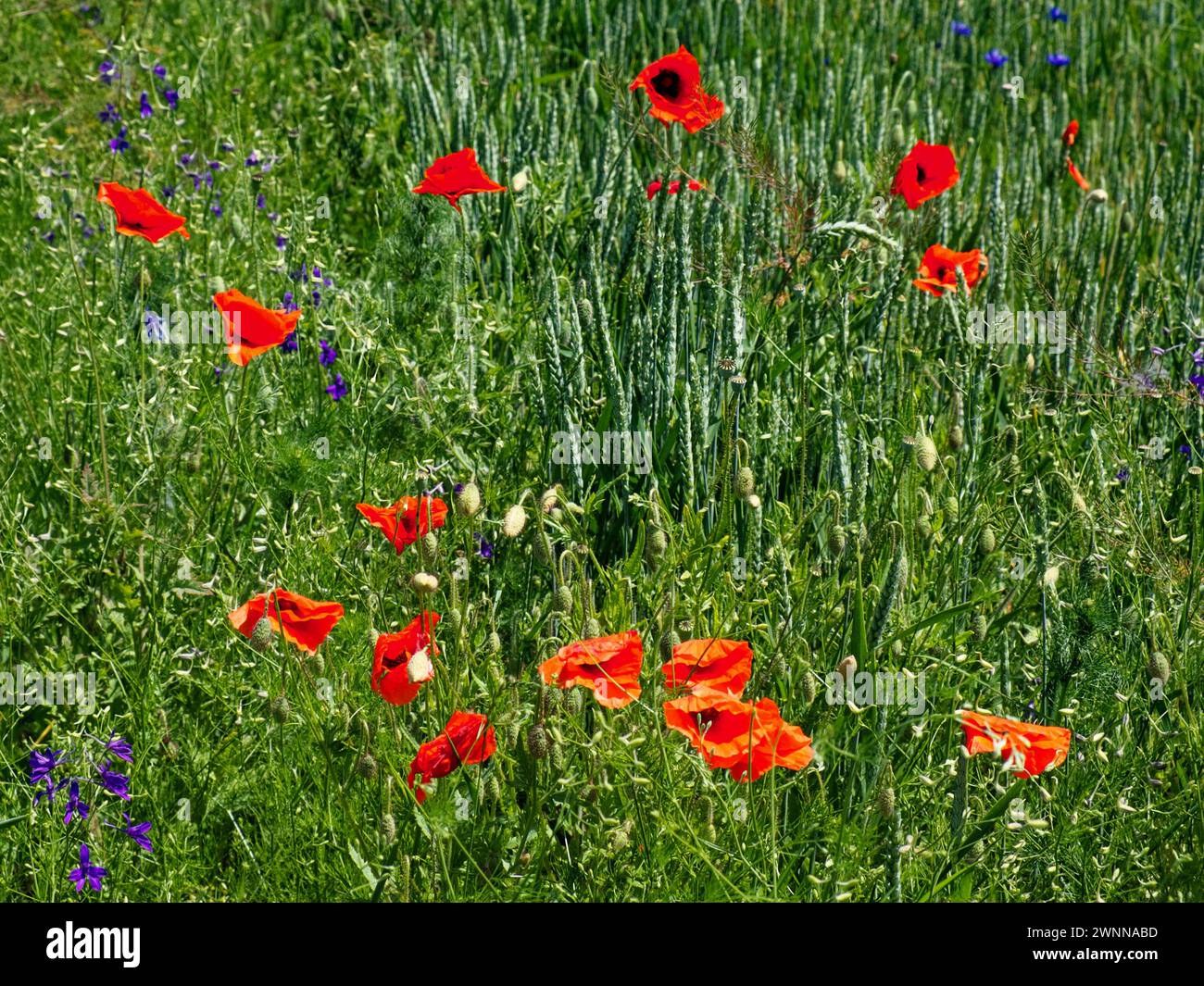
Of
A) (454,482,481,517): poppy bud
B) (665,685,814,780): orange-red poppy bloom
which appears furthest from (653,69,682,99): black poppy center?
(665,685,814,780): orange-red poppy bloom

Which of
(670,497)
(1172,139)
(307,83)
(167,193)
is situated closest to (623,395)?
(670,497)

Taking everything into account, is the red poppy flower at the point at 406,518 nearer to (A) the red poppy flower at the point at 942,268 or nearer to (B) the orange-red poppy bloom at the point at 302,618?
(B) the orange-red poppy bloom at the point at 302,618

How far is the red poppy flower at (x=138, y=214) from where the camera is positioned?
7.80 feet

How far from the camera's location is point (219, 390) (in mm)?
2676

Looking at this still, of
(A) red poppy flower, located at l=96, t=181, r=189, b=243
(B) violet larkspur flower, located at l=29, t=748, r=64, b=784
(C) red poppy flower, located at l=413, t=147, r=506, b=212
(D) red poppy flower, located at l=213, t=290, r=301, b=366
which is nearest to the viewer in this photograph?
(B) violet larkspur flower, located at l=29, t=748, r=64, b=784

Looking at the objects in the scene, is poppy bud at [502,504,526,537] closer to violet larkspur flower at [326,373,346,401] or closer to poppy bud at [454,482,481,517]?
poppy bud at [454,482,481,517]

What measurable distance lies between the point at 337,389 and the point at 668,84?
2.85 ft

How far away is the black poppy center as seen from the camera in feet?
8.40

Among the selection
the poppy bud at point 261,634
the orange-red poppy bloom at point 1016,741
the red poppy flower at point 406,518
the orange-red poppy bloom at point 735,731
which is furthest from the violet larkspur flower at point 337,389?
the orange-red poppy bloom at point 1016,741

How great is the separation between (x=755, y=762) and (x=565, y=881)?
380 mm

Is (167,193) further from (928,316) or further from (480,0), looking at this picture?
(928,316)

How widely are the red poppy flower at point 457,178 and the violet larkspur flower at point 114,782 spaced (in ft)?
3.83

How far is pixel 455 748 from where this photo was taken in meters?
1.64

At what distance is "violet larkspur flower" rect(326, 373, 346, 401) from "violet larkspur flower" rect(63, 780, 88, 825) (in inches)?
39.4
